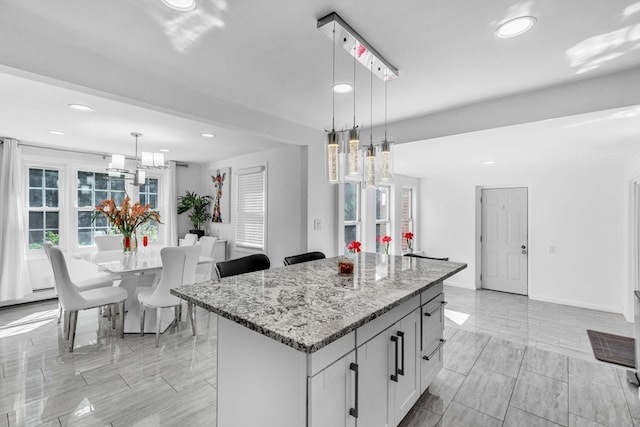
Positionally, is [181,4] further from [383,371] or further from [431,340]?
[431,340]

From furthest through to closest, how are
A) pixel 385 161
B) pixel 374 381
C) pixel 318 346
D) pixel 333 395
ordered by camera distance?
pixel 385 161
pixel 374 381
pixel 333 395
pixel 318 346

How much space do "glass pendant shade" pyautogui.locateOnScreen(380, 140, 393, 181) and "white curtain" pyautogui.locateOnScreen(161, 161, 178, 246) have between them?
5054 mm

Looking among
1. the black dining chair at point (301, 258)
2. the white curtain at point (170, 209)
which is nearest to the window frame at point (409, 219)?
the black dining chair at point (301, 258)

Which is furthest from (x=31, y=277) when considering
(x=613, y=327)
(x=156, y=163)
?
(x=613, y=327)

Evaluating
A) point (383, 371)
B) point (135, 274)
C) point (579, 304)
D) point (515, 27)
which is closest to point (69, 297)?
point (135, 274)

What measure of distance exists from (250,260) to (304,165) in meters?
1.65

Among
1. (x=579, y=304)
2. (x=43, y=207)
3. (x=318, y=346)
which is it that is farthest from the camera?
(x=579, y=304)

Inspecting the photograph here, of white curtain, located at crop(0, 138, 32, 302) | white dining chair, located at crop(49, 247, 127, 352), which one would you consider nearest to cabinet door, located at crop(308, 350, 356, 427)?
white dining chair, located at crop(49, 247, 127, 352)

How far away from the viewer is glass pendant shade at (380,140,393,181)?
2135 mm

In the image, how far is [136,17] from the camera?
165 centimetres

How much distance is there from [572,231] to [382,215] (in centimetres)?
313

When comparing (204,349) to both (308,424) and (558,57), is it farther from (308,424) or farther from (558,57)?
(558,57)

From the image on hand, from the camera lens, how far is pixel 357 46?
1.85m

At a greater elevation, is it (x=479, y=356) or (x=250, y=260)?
(x=250, y=260)
